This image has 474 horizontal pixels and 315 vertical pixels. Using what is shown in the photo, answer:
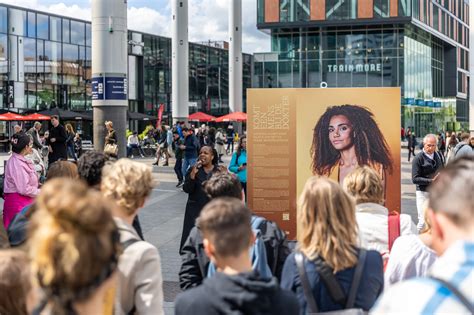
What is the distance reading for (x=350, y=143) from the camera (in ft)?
30.1

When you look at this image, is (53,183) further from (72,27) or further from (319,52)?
(319,52)

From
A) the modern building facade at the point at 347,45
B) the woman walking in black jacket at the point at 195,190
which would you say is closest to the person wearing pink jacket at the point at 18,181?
the woman walking in black jacket at the point at 195,190

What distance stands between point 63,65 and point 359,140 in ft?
155

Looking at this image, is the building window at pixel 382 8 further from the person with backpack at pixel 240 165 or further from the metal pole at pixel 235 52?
the person with backpack at pixel 240 165

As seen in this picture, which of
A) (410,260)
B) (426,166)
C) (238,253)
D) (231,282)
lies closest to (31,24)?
(426,166)

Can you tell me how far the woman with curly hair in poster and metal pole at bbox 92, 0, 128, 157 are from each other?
6.89 m

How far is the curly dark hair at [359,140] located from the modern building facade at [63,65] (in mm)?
41360

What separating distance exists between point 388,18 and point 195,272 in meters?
56.6

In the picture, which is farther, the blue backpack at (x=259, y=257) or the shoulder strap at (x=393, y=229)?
the shoulder strap at (x=393, y=229)

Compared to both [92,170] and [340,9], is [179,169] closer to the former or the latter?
[92,170]

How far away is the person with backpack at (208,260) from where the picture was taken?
4.70 metres

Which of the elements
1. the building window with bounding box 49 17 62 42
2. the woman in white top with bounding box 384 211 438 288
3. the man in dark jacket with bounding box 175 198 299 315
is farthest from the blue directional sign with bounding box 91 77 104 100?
the building window with bounding box 49 17 62 42

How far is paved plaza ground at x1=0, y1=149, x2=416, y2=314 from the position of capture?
858cm

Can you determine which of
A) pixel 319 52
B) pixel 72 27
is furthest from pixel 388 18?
pixel 72 27
